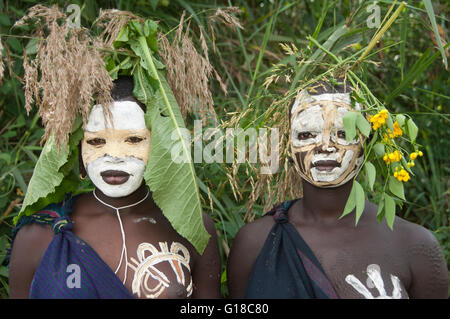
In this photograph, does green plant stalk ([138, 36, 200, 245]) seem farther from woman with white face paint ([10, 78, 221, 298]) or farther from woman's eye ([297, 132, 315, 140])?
woman's eye ([297, 132, 315, 140])

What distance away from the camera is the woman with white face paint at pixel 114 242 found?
194cm

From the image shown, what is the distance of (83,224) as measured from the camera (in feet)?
6.84

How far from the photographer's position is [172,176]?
2.02 meters

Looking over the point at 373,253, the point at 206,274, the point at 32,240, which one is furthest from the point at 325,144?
the point at 32,240

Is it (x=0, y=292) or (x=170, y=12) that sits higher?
(x=170, y=12)

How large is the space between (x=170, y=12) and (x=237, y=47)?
419mm

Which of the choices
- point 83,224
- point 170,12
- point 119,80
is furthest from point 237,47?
point 83,224

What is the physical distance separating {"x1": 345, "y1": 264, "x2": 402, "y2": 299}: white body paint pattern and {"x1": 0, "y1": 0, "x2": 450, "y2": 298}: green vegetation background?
0.80m

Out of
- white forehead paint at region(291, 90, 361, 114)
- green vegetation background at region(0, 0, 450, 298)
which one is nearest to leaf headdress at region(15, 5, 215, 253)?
white forehead paint at region(291, 90, 361, 114)

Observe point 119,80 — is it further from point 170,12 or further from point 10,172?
point 170,12

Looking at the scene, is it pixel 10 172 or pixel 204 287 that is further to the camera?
pixel 10 172

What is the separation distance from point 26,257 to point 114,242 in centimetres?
30

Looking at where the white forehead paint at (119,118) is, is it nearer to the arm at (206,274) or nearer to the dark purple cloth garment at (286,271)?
the arm at (206,274)

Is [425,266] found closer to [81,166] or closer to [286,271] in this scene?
[286,271]
